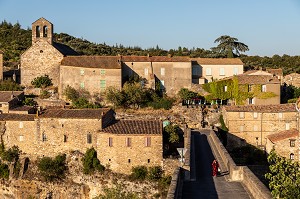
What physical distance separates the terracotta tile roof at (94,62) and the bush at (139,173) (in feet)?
46.3

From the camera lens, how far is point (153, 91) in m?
45.2

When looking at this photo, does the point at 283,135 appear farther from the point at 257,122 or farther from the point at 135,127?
the point at 135,127

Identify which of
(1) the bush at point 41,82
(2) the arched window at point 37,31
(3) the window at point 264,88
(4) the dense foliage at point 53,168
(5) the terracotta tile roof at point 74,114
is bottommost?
(4) the dense foliage at point 53,168

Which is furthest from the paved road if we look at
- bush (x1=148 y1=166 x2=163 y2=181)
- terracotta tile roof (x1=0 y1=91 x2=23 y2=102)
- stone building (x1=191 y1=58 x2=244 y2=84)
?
stone building (x1=191 y1=58 x2=244 y2=84)

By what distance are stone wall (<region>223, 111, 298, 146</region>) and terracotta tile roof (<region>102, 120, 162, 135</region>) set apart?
8899 millimetres

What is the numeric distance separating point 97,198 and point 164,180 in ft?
14.9

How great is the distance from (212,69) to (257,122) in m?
11.9

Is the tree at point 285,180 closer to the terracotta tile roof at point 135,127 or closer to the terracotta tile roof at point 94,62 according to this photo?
the terracotta tile roof at point 135,127

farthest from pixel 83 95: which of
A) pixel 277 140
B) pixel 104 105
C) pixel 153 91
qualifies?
pixel 277 140

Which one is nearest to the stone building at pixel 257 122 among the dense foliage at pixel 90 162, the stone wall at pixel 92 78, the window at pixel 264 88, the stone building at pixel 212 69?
the window at pixel 264 88

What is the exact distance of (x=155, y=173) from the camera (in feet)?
105

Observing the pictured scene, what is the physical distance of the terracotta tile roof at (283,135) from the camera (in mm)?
36969

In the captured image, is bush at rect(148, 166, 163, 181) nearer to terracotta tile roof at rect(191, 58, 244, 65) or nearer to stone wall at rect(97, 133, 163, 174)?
stone wall at rect(97, 133, 163, 174)

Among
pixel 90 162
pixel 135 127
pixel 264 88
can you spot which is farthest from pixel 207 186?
pixel 264 88
